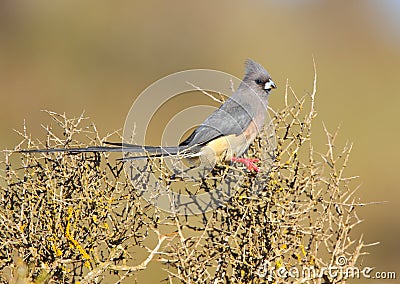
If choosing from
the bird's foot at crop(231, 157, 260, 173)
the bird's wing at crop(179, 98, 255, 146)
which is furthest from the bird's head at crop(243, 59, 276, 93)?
the bird's foot at crop(231, 157, 260, 173)

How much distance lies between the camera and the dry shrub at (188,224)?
2.36 metres

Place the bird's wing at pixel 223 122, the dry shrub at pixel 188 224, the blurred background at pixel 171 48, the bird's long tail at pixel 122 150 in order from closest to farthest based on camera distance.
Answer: the dry shrub at pixel 188 224
the bird's long tail at pixel 122 150
the bird's wing at pixel 223 122
the blurred background at pixel 171 48

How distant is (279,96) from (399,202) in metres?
2.51

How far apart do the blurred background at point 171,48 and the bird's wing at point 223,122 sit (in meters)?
8.30

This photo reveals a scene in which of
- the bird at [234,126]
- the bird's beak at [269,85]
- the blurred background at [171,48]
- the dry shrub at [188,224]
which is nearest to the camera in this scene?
the dry shrub at [188,224]

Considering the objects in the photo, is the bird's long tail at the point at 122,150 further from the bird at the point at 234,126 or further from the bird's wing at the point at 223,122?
the bird's wing at the point at 223,122

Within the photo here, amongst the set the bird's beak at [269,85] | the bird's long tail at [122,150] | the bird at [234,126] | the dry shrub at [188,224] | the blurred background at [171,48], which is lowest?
the dry shrub at [188,224]

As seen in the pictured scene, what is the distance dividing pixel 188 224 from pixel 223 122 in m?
1.17

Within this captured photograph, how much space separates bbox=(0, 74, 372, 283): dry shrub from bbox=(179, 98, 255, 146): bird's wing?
0.89 metres

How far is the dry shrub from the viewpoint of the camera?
236 cm

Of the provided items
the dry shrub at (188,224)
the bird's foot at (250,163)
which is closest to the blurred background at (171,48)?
the bird's foot at (250,163)

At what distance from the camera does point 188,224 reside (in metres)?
2.61

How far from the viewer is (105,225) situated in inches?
100

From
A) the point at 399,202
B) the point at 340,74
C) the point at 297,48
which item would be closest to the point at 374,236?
the point at 399,202
